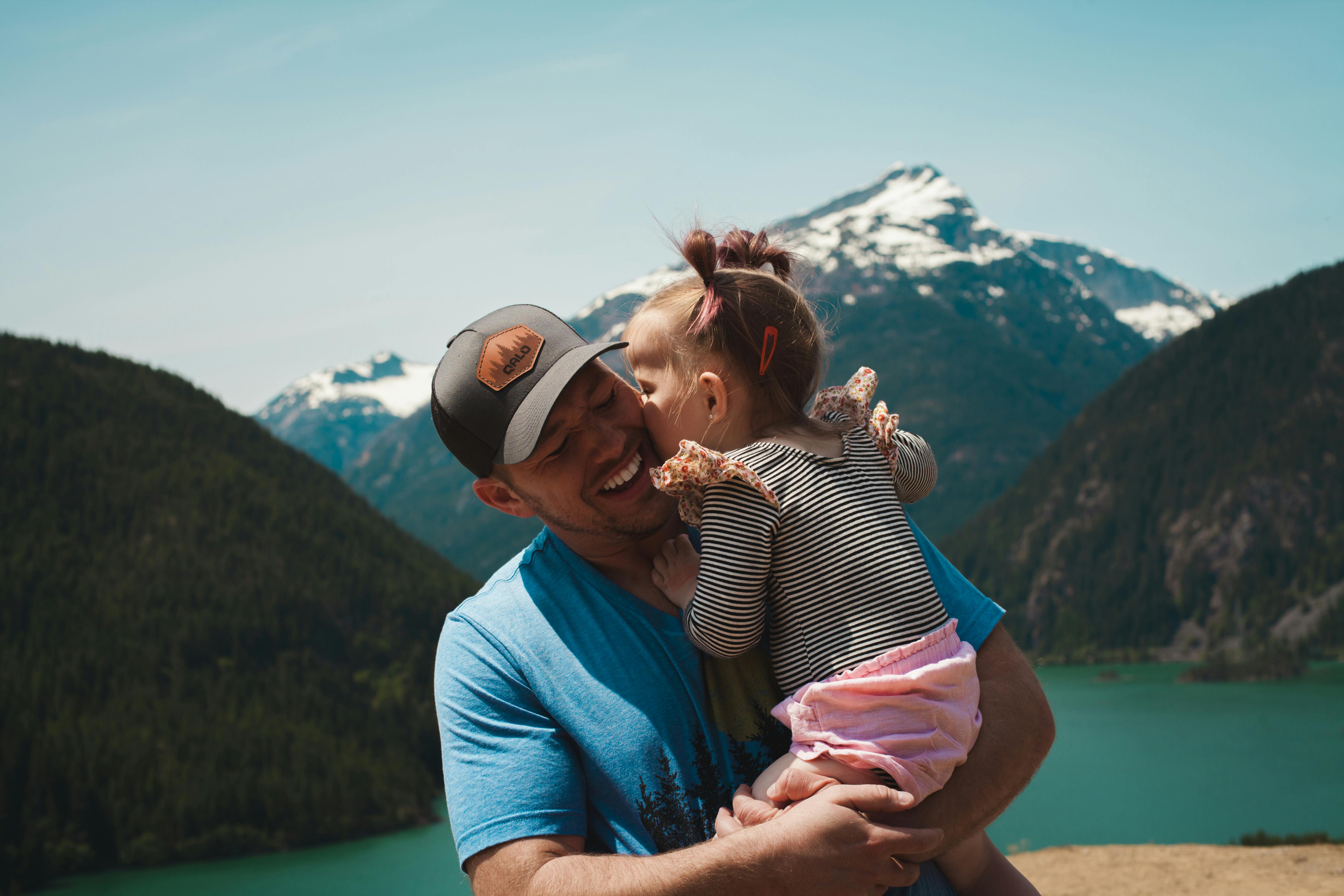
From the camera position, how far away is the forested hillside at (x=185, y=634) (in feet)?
217

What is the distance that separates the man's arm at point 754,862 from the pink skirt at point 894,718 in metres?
0.11

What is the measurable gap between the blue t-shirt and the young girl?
147mm

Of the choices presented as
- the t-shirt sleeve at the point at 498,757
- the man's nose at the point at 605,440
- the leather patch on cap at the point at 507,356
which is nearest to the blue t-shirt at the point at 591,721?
the t-shirt sleeve at the point at 498,757

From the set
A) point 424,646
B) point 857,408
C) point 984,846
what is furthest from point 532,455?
point 424,646

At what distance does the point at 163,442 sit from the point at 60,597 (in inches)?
927

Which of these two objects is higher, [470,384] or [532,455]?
[470,384]

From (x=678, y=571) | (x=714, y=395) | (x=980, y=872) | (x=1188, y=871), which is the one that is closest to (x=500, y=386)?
(x=714, y=395)

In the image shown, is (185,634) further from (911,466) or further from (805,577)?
(805,577)

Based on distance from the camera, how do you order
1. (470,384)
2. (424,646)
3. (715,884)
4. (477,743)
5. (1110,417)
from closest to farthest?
(715,884), (477,743), (470,384), (424,646), (1110,417)

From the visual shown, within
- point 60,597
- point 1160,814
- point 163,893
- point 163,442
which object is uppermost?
point 163,442

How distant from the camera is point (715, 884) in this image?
2275mm

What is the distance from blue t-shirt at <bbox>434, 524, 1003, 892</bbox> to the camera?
250 cm

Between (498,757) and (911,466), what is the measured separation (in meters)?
1.60

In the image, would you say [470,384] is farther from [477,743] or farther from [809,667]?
[809,667]
